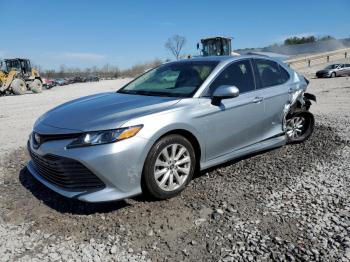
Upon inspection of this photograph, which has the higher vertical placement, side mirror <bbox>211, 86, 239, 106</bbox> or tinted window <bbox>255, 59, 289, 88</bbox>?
tinted window <bbox>255, 59, 289, 88</bbox>

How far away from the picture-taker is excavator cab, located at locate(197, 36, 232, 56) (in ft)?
93.5

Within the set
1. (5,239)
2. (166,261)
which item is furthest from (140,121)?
(5,239)

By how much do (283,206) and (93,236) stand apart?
196cm

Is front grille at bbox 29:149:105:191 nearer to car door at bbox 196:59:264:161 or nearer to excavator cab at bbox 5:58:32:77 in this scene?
car door at bbox 196:59:264:161

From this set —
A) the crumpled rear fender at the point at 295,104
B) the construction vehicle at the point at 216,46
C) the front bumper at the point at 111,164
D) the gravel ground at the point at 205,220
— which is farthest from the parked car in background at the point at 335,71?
the front bumper at the point at 111,164

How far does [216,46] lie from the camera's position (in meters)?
28.7

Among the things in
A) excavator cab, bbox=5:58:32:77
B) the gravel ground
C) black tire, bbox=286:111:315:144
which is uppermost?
excavator cab, bbox=5:58:32:77

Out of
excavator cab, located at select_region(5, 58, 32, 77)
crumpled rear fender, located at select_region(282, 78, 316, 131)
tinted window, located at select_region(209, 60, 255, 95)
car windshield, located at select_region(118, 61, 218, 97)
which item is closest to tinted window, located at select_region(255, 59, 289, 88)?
tinted window, located at select_region(209, 60, 255, 95)

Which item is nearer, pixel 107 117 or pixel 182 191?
pixel 107 117

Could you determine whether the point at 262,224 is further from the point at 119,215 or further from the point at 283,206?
the point at 119,215

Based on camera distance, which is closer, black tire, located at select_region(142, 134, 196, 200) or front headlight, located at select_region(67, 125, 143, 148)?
front headlight, located at select_region(67, 125, 143, 148)

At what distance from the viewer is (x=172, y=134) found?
372 centimetres

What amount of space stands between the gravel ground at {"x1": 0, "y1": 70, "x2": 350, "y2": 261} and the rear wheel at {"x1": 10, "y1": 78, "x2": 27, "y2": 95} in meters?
21.9

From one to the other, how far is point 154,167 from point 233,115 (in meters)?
1.36
